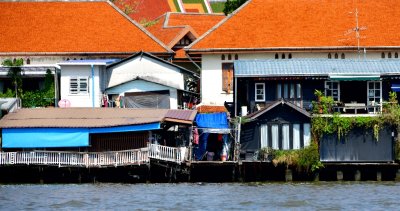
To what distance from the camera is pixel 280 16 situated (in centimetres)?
7700

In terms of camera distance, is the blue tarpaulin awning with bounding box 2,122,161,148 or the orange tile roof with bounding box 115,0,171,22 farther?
the orange tile roof with bounding box 115,0,171,22

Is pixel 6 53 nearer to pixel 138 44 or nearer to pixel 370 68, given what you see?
pixel 138 44

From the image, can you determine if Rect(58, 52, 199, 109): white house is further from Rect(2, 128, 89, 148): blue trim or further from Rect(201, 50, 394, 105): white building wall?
Rect(2, 128, 89, 148): blue trim

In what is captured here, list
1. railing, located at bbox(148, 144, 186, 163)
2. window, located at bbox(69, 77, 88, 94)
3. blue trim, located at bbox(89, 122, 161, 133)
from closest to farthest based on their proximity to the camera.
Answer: railing, located at bbox(148, 144, 186, 163) → blue trim, located at bbox(89, 122, 161, 133) → window, located at bbox(69, 77, 88, 94)

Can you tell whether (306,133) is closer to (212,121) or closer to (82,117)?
(212,121)

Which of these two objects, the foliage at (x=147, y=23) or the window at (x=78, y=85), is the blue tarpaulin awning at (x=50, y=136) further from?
the foliage at (x=147, y=23)

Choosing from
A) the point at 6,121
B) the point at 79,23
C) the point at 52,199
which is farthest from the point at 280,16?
the point at 52,199

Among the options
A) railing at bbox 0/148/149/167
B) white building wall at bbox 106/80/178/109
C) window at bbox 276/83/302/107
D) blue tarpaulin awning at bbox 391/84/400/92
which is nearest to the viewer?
railing at bbox 0/148/149/167

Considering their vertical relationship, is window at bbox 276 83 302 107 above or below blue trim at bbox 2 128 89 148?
above

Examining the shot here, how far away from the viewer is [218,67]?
7550 centimetres

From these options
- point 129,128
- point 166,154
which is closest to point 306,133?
point 166,154

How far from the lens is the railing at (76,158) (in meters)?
64.4

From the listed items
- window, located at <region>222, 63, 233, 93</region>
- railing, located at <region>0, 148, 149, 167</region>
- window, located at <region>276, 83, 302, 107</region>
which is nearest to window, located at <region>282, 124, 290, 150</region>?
window, located at <region>276, 83, 302, 107</region>

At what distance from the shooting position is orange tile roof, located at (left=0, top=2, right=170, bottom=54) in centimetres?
7662
